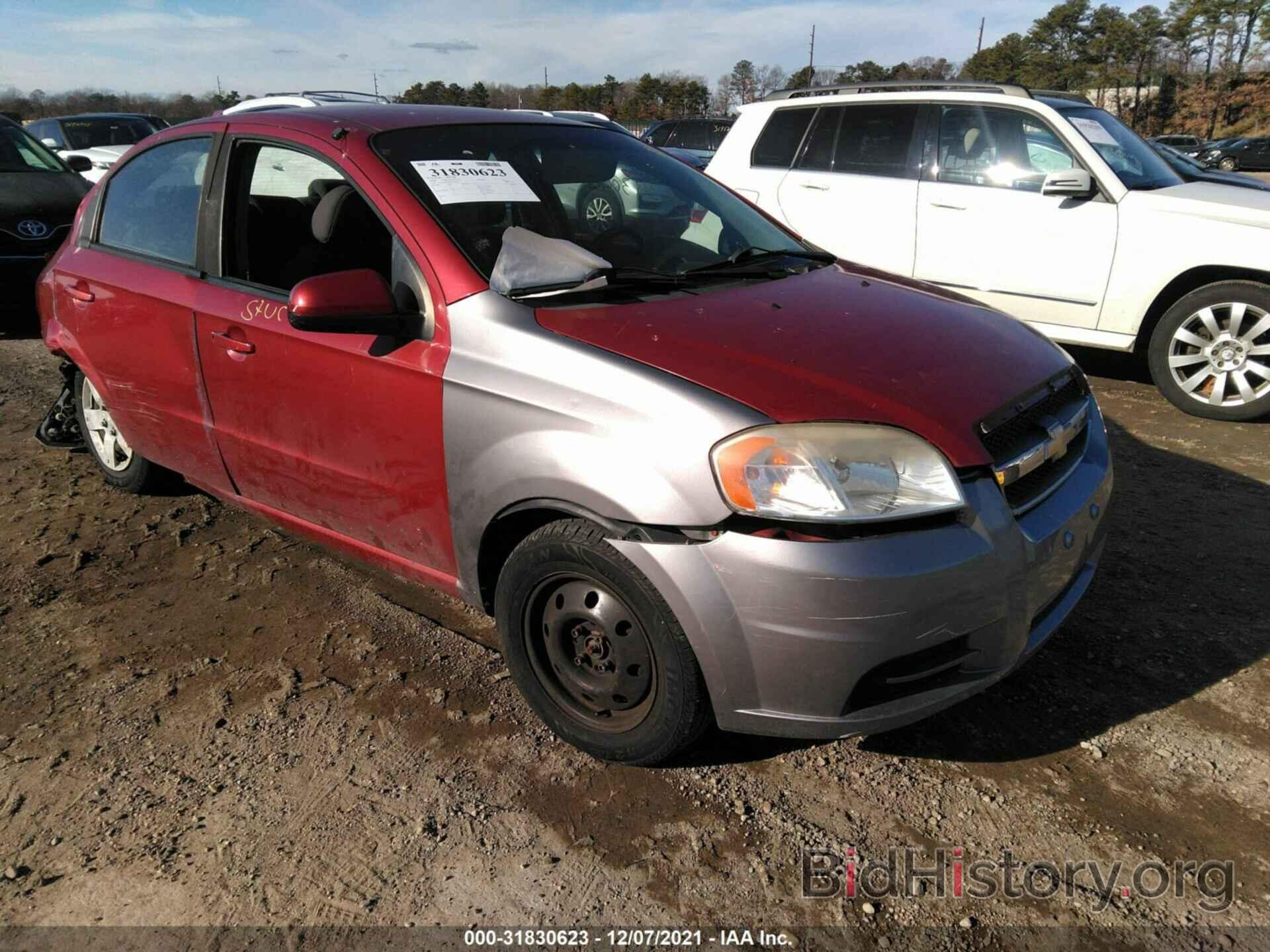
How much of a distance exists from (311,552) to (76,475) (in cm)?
174

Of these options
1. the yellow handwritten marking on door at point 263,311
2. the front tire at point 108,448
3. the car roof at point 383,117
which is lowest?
the front tire at point 108,448

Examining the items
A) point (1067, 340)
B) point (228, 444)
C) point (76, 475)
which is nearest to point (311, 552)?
point (228, 444)

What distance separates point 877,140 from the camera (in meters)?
6.43

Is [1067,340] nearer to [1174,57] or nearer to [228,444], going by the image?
[228,444]

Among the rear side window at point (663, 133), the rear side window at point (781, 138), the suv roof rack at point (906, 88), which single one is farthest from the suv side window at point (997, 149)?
the rear side window at point (663, 133)

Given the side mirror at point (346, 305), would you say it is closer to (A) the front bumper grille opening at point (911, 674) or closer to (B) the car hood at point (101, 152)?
(A) the front bumper grille opening at point (911, 674)

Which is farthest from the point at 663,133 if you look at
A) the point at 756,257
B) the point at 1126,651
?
the point at 1126,651

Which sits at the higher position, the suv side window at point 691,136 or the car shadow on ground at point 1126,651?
the suv side window at point 691,136

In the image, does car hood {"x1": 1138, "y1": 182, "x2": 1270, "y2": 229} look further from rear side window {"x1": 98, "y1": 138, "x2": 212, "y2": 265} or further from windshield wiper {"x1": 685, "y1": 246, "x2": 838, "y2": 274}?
rear side window {"x1": 98, "y1": 138, "x2": 212, "y2": 265}

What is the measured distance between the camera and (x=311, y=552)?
382cm

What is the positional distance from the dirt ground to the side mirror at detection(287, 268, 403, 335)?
1131 millimetres

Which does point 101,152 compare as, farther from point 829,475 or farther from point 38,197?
point 829,475

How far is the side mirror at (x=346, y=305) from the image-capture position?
2457 mm

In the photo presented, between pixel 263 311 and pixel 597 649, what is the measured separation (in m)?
1.57
